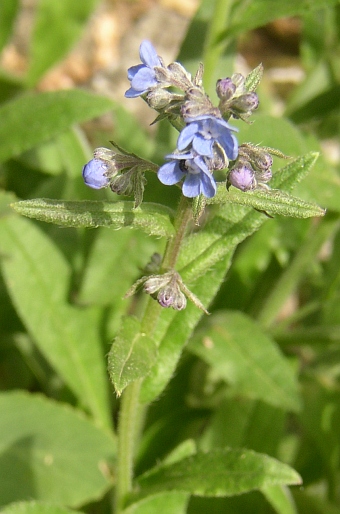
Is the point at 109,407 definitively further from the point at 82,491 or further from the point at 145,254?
the point at 145,254

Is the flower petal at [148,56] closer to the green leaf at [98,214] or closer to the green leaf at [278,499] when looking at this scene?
the green leaf at [98,214]

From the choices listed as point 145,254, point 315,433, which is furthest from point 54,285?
point 315,433

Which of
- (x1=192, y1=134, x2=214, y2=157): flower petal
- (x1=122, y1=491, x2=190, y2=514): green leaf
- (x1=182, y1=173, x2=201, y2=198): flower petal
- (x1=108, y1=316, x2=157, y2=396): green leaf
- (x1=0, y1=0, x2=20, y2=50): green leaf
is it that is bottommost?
(x1=122, y1=491, x2=190, y2=514): green leaf

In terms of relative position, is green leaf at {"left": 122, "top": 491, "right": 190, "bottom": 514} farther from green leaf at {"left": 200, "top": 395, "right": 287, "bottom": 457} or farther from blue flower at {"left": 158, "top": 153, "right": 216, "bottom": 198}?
blue flower at {"left": 158, "top": 153, "right": 216, "bottom": 198}

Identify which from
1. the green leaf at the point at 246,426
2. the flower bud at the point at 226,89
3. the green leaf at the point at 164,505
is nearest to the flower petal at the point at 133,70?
the flower bud at the point at 226,89

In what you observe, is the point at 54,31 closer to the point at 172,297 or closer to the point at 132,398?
the point at 132,398

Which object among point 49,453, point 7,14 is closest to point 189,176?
point 49,453

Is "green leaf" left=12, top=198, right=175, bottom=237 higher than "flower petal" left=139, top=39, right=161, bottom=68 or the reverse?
the reverse

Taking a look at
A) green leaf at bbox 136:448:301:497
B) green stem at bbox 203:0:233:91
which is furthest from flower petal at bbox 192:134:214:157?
green stem at bbox 203:0:233:91
